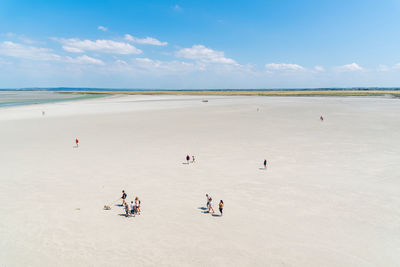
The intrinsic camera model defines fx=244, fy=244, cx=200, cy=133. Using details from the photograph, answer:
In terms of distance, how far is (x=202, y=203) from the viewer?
14461 mm

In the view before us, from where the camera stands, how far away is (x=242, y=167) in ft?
67.5

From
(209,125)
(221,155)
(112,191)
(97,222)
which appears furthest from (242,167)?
(209,125)

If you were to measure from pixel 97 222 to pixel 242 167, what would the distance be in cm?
1210

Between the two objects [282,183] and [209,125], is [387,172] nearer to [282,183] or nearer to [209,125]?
[282,183]

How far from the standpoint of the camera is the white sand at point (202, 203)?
10078mm

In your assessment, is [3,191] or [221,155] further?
[221,155]

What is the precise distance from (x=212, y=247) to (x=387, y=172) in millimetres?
16301

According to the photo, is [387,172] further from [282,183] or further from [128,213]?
[128,213]

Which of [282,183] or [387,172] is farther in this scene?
[387,172]

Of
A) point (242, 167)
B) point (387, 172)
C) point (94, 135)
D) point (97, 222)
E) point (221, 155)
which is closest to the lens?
point (97, 222)

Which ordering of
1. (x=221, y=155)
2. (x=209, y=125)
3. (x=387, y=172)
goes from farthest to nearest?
(x=209, y=125), (x=221, y=155), (x=387, y=172)

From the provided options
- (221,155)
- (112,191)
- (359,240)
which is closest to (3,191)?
(112,191)

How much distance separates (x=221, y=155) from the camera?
78.4 ft

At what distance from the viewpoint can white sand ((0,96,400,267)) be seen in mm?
10078
